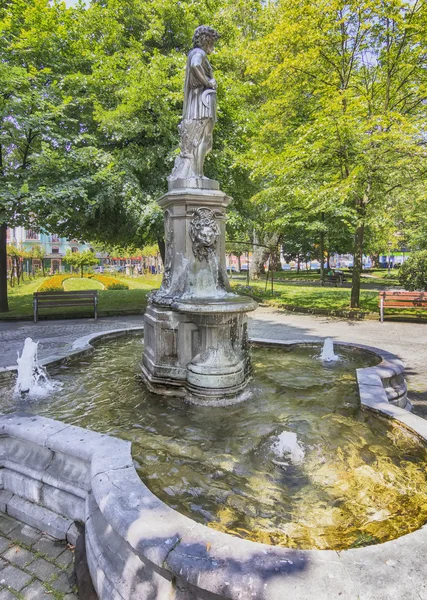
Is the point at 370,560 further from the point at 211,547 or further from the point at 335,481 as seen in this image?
the point at 335,481

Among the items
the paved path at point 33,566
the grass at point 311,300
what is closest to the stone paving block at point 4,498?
the paved path at point 33,566

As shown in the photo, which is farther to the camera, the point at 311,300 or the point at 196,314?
the point at 311,300

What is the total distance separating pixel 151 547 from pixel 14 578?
110 centimetres

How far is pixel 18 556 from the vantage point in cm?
245

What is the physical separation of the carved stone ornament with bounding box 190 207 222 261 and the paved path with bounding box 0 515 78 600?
351 cm

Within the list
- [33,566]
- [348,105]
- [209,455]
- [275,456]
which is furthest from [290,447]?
[348,105]

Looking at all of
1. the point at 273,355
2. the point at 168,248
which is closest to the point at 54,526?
the point at 168,248

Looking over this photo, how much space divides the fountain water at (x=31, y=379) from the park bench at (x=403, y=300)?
32.7 ft

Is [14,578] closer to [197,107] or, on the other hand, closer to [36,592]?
[36,592]

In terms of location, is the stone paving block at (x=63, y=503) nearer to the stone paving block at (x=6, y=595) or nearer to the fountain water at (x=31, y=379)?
the stone paving block at (x=6, y=595)

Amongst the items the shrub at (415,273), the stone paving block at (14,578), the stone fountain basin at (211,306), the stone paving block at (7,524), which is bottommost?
the stone paving block at (7,524)

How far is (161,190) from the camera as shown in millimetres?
13195

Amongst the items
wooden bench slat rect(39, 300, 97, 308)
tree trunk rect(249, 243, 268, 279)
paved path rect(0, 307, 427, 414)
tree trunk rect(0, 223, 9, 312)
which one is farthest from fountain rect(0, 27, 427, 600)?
tree trunk rect(249, 243, 268, 279)

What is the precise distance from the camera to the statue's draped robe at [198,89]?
16.6 ft
